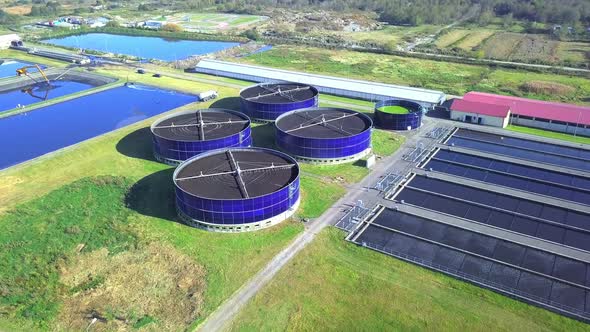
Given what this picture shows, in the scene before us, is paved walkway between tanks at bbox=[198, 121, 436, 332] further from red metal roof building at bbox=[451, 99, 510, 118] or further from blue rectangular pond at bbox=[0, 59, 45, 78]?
blue rectangular pond at bbox=[0, 59, 45, 78]

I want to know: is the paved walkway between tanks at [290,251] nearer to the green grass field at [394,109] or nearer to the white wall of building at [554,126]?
the green grass field at [394,109]

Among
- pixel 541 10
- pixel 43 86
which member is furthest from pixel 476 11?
pixel 43 86

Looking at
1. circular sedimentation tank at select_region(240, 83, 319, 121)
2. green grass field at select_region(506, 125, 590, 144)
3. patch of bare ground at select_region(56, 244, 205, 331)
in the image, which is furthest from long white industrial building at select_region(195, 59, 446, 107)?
patch of bare ground at select_region(56, 244, 205, 331)

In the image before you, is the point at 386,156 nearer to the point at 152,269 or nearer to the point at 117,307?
the point at 152,269

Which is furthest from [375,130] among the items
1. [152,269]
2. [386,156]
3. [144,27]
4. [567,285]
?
[144,27]

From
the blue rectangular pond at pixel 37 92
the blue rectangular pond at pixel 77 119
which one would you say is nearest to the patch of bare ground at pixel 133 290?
the blue rectangular pond at pixel 77 119
